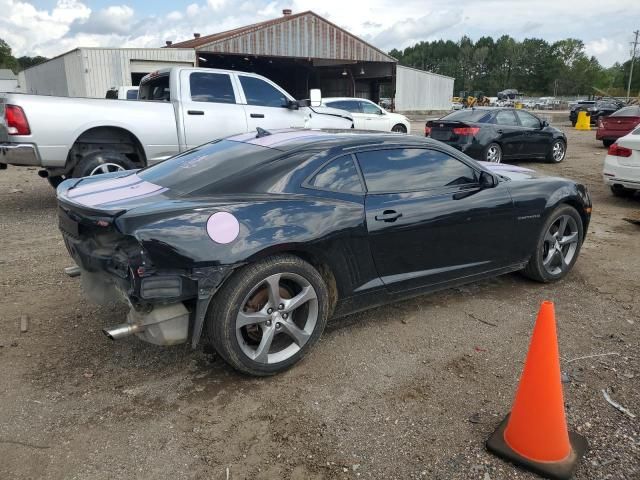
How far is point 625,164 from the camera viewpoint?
26.4ft

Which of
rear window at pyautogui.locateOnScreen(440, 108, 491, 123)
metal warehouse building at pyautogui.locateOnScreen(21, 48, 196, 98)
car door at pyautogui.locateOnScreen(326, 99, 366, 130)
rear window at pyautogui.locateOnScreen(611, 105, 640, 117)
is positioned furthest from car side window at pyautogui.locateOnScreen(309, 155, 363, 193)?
metal warehouse building at pyautogui.locateOnScreen(21, 48, 196, 98)

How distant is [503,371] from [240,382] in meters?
1.67

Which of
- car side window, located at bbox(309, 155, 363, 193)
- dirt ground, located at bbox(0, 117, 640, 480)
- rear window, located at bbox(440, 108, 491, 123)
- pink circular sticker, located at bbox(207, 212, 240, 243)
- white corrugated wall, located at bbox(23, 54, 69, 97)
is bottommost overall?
dirt ground, located at bbox(0, 117, 640, 480)

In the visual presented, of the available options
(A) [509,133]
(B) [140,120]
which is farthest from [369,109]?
(B) [140,120]

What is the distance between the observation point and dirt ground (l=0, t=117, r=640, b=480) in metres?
2.48

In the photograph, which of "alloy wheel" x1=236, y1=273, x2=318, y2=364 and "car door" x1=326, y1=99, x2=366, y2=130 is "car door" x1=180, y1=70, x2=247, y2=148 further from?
"car door" x1=326, y1=99, x2=366, y2=130

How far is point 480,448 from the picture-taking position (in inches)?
102

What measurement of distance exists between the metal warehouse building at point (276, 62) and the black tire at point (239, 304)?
71.1 feet

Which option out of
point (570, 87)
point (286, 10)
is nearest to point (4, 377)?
point (286, 10)

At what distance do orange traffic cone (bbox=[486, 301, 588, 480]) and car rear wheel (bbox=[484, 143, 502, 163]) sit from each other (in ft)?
31.8

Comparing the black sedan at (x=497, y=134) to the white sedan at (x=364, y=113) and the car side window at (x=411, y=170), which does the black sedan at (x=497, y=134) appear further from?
the car side window at (x=411, y=170)

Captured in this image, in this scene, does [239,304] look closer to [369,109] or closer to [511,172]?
[511,172]

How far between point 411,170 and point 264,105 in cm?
489

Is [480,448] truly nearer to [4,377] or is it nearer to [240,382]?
[240,382]
